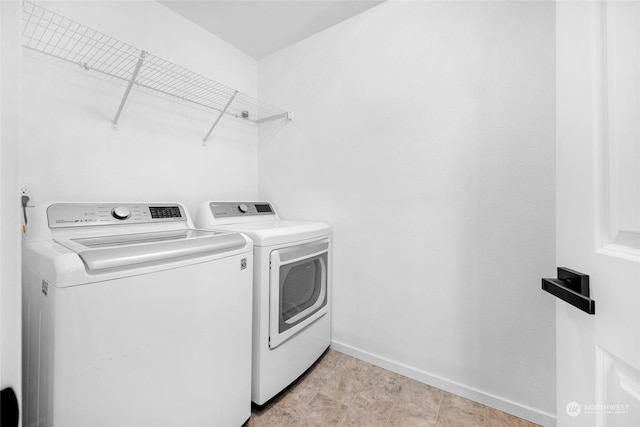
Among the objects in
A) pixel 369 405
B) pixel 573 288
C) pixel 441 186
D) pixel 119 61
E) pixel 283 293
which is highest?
pixel 119 61

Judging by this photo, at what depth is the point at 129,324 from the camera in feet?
2.82

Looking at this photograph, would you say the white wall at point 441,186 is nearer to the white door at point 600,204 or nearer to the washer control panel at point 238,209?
the washer control panel at point 238,209

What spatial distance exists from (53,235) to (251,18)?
1.79 meters

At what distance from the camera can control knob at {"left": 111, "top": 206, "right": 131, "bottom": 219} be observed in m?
1.32

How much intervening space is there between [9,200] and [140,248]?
527mm

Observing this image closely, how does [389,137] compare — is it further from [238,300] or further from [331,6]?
[238,300]

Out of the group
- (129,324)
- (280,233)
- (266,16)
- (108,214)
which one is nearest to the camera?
(129,324)

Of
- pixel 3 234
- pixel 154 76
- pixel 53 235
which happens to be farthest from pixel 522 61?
pixel 53 235

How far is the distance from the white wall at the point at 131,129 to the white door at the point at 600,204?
6.49 ft

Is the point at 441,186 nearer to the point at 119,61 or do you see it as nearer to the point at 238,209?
the point at 238,209

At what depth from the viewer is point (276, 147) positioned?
7.39 ft

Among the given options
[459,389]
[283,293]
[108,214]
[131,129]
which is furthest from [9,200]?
[459,389]

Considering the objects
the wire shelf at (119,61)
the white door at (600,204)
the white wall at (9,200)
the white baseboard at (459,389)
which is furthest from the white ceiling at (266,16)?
the white baseboard at (459,389)

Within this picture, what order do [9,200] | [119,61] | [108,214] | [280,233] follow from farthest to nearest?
[119,61] < [280,233] < [108,214] < [9,200]
